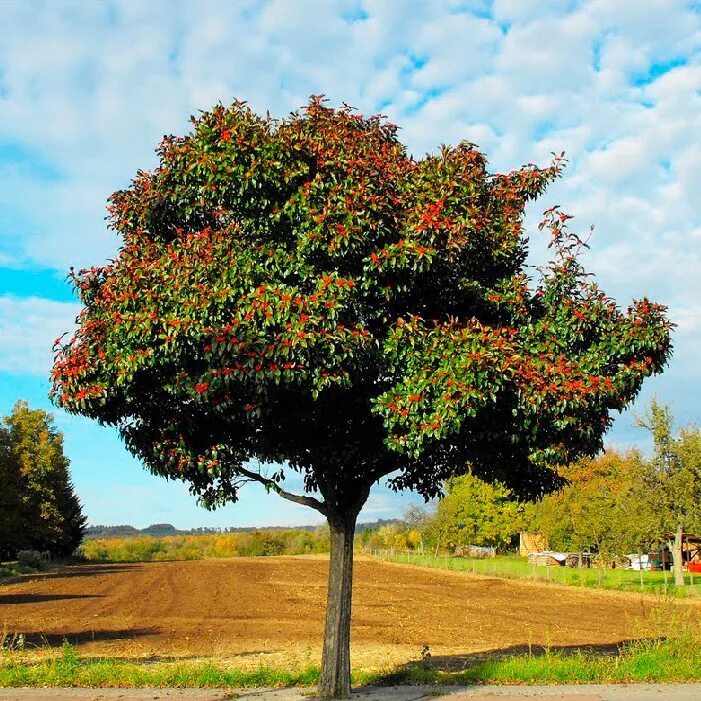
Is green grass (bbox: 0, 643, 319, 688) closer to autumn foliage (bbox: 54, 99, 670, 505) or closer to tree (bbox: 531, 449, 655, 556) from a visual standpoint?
autumn foliage (bbox: 54, 99, 670, 505)

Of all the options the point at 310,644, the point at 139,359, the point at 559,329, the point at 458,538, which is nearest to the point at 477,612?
the point at 310,644

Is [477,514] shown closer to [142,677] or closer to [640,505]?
[640,505]

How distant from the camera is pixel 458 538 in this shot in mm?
75688

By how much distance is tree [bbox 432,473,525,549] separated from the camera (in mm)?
73675

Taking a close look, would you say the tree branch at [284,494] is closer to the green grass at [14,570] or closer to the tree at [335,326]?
the tree at [335,326]

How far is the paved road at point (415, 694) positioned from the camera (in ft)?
35.5

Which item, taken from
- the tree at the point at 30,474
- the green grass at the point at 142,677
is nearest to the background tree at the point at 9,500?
→ the tree at the point at 30,474

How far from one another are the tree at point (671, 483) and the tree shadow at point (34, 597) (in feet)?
95.6

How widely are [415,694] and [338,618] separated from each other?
1.50m

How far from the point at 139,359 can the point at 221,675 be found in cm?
546

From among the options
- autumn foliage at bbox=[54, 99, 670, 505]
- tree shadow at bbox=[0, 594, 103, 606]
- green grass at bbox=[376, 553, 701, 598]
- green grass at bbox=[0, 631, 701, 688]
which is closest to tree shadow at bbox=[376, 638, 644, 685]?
green grass at bbox=[0, 631, 701, 688]

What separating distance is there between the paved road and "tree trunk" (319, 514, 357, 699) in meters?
0.29

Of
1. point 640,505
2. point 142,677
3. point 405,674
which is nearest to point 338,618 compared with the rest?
point 405,674

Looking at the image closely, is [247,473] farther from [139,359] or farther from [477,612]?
[477,612]
